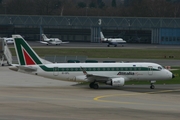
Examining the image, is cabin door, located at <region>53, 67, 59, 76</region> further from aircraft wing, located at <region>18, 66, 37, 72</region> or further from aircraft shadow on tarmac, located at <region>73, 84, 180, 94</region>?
aircraft shadow on tarmac, located at <region>73, 84, 180, 94</region>

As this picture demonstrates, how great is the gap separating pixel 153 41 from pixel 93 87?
9890 cm

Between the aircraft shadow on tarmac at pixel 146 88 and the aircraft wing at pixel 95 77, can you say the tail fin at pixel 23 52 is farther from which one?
the aircraft shadow on tarmac at pixel 146 88

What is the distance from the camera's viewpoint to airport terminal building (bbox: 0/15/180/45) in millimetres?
142875

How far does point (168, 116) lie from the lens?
32.3m

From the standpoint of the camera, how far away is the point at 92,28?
148500mm

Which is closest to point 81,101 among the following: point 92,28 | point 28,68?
point 28,68

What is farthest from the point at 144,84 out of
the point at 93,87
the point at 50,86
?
the point at 50,86

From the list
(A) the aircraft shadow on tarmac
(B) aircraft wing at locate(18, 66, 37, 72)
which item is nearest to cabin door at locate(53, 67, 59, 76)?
(B) aircraft wing at locate(18, 66, 37, 72)

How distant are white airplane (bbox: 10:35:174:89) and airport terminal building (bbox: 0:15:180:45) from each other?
304 feet

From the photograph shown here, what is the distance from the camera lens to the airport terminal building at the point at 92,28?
14288cm

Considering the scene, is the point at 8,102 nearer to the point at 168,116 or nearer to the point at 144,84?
the point at 168,116

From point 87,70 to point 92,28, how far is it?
9956 cm

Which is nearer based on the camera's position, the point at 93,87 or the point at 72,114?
the point at 72,114

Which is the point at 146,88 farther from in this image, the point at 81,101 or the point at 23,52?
the point at 23,52
